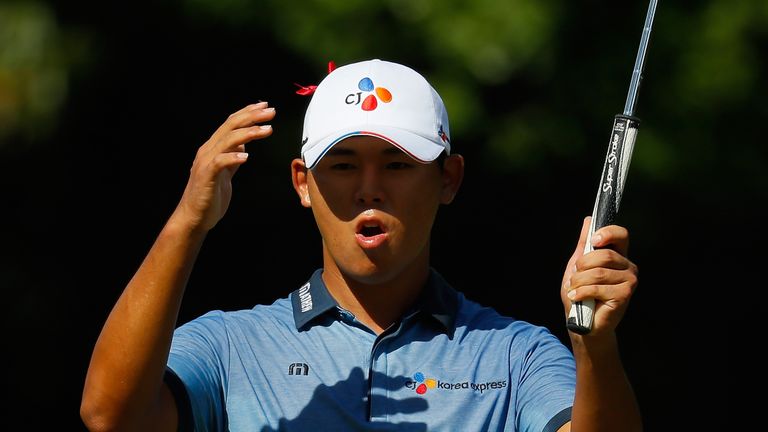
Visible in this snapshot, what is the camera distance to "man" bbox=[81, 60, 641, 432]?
2.40 metres

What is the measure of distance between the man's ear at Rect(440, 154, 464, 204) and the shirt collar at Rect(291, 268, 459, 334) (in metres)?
0.17

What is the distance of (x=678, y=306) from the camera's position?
19.7ft

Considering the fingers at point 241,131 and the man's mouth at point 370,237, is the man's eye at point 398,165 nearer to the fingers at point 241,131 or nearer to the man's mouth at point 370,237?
the man's mouth at point 370,237

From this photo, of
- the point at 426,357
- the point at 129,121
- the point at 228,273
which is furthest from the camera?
the point at 228,273

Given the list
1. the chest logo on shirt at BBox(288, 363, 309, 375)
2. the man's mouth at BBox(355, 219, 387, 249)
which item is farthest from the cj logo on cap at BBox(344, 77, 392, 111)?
the chest logo on shirt at BBox(288, 363, 309, 375)

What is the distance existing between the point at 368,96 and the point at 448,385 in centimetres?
62

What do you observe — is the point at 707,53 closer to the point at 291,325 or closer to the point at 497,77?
the point at 497,77

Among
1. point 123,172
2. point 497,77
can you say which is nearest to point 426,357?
point 497,77

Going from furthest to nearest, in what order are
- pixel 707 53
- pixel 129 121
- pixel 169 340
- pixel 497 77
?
pixel 129 121 → pixel 707 53 → pixel 497 77 → pixel 169 340

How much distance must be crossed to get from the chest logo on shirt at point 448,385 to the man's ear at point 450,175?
416 mm

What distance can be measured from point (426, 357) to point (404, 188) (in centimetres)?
34

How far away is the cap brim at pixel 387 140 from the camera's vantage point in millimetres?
2738

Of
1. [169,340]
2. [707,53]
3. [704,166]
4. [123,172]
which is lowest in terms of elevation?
[169,340]

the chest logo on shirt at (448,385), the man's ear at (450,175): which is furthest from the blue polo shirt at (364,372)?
the man's ear at (450,175)
